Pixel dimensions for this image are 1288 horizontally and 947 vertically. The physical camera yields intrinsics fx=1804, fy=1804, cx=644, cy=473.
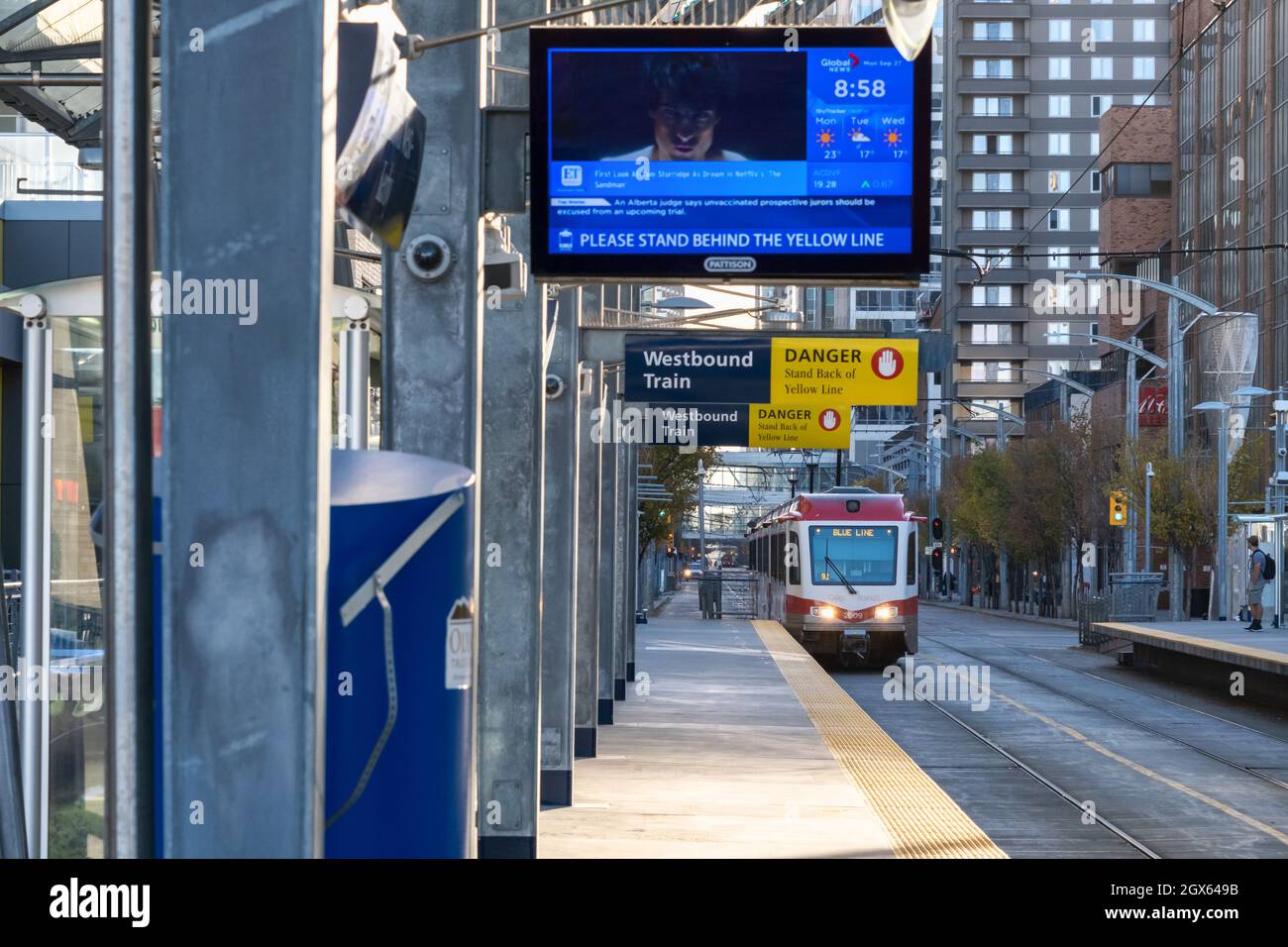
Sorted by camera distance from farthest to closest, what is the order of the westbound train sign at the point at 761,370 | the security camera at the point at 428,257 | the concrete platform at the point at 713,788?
1. the westbound train sign at the point at 761,370
2. the concrete platform at the point at 713,788
3. the security camera at the point at 428,257

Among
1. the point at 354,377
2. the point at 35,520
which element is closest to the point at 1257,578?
the point at 354,377

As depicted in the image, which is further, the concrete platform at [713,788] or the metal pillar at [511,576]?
the concrete platform at [713,788]

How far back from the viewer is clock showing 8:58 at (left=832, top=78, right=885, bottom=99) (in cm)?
744

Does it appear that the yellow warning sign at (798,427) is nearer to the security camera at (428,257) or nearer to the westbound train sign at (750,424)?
the westbound train sign at (750,424)

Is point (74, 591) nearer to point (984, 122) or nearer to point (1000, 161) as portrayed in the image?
point (984, 122)

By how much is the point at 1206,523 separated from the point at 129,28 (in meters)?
52.3

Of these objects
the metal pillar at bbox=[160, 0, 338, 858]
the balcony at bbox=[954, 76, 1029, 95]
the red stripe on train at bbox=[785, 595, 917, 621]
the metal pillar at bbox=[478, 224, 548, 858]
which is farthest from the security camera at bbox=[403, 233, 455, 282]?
the balcony at bbox=[954, 76, 1029, 95]

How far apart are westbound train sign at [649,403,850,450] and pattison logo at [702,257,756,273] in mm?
12589

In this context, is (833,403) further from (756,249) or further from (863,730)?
(756,249)

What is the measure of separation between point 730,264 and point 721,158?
467mm

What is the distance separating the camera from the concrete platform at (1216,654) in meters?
25.7

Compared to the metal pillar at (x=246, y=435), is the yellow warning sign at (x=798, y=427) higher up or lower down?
higher up

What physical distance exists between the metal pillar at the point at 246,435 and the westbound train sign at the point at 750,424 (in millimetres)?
15906

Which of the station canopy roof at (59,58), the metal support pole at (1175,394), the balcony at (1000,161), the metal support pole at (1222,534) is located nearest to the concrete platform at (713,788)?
the station canopy roof at (59,58)
